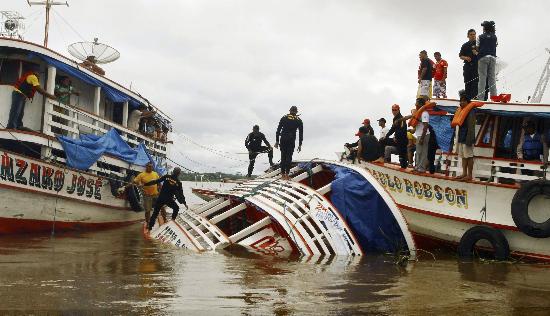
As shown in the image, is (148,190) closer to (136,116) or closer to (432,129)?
(136,116)

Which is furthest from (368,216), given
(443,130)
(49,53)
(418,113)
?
(49,53)

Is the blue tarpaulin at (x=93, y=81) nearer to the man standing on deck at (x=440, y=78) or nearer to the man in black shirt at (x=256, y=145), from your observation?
the man in black shirt at (x=256, y=145)

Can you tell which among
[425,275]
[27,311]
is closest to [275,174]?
[425,275]

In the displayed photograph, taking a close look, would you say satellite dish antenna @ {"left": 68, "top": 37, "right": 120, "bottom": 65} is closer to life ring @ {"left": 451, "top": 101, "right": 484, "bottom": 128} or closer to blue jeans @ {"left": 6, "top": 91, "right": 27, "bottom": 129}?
blue jeans @ {"left": 6, "top": 91, "right": 27, "bottom": 129}

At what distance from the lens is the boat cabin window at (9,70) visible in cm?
1334

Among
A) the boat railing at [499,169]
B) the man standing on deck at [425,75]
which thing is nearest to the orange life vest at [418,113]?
the boat railing at [499,169]

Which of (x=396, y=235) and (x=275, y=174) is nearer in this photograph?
(x=396, y=235)

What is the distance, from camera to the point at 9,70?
13.4 meters

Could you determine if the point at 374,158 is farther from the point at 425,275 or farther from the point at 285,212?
the point at 425,275

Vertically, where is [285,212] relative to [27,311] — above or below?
above

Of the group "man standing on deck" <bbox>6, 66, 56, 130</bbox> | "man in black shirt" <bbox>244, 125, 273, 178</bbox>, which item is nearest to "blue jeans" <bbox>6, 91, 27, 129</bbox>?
"man standing on deck" <bbox>6, 66, 56, 130</bbox>

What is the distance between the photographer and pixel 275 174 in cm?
1471

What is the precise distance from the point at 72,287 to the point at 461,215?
7812 millimetres

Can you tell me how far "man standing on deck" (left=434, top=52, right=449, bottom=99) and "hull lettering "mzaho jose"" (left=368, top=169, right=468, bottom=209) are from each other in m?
2.59
